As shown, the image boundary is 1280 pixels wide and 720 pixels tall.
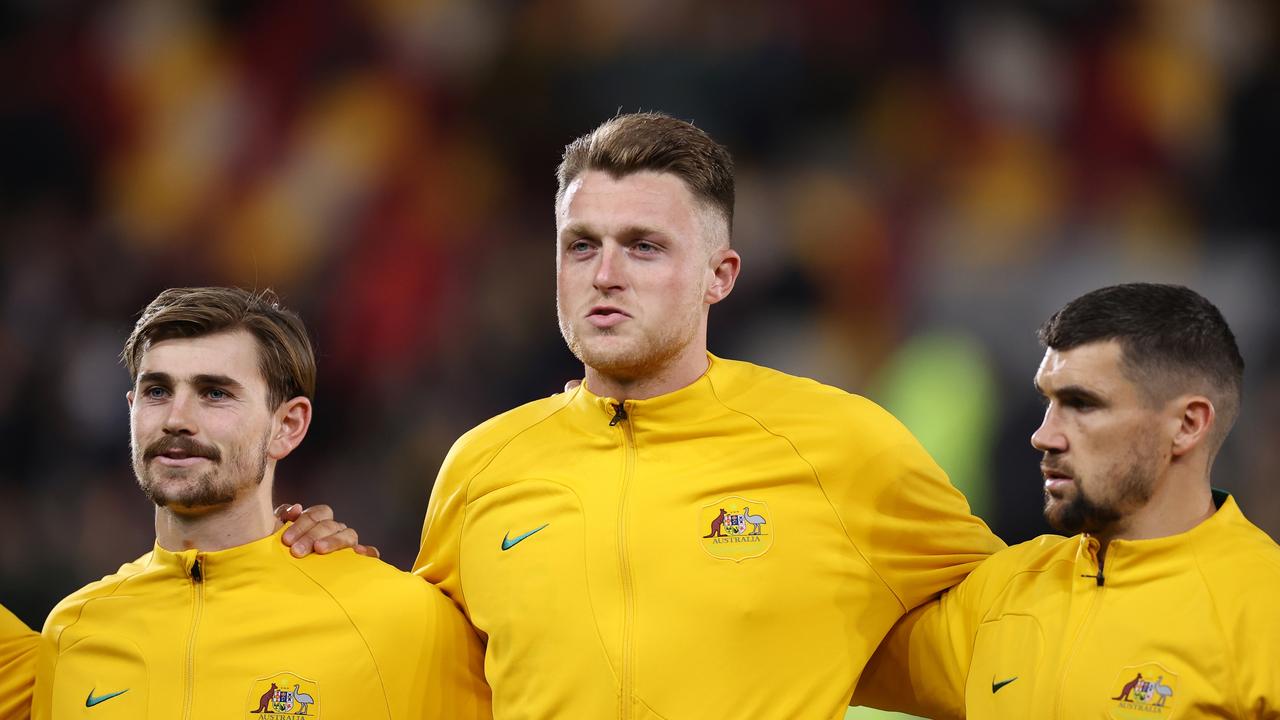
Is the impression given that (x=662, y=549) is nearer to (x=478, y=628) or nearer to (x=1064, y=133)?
(x=478, y=628)

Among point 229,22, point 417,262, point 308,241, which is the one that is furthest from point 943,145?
point 229,22

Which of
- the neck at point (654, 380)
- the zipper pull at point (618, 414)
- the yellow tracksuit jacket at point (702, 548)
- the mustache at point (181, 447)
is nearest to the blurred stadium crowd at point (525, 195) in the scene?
the yellow tracksuit jacket at point (702, 548)

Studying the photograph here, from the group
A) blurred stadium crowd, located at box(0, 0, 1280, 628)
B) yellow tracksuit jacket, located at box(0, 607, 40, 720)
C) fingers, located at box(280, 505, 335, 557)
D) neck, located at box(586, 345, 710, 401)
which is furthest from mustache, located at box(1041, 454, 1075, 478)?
blurred stadium crowd, located at box(0, 0, 1280, 628)

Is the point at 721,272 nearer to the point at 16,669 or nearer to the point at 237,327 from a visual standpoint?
the point at 237,327

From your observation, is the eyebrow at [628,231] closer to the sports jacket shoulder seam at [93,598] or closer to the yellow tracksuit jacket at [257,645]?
the yellow tracksuit jacket at [257,645]

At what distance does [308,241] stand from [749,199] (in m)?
2.34

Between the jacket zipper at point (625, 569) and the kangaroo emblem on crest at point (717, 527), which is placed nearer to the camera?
the jacket zipper at point (625, 569)

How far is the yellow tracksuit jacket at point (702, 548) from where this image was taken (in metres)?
3.03

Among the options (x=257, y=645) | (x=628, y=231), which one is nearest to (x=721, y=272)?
(x=628, y=231)

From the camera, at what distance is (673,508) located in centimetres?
316

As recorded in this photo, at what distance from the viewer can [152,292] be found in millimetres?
7422

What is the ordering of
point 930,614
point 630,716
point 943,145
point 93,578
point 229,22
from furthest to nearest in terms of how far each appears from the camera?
point 229,22
point 943,145
point 93,578
point 930,614
point 630,716

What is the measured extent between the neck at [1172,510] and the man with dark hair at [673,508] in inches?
18.7

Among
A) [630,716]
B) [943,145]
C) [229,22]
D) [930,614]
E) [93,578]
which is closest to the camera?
[630,716]
